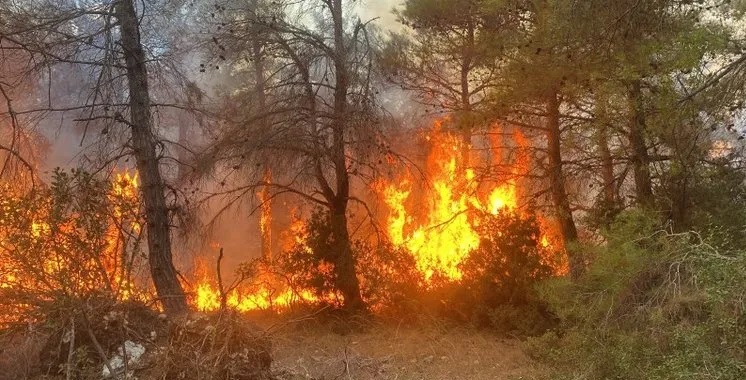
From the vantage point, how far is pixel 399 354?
10570 mm

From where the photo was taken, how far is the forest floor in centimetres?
909

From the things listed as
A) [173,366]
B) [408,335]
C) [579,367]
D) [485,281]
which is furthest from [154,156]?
[579,367]

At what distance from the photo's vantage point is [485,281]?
11984mm

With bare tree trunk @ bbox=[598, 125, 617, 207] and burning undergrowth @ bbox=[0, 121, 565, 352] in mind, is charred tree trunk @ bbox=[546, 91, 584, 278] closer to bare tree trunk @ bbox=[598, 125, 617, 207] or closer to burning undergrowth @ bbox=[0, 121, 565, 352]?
burning undergrowth @ bbox=[0, 121, 565, 352]

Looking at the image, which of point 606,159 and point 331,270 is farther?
point 331,270

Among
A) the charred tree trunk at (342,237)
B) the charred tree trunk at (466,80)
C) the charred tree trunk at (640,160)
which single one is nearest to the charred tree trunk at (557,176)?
the charred tree trunk at (640,160)

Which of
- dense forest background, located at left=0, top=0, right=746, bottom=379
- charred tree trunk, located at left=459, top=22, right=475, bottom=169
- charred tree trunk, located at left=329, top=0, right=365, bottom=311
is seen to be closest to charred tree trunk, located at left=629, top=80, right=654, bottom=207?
dense forest background, located at left=0, top=0, right=746, bottom=379

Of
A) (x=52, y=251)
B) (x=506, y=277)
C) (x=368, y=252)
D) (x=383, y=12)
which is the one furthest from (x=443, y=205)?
(x=52, y=251)

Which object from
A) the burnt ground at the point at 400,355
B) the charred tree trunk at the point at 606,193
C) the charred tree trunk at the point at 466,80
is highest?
the charred tree trunk at the point at 466,80

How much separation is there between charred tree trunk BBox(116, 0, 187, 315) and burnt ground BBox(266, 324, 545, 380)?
2437mm

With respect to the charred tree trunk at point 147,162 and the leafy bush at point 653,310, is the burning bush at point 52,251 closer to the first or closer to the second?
the charred tree trunk at point 147,162

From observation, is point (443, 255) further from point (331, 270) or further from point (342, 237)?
point (331, 270)

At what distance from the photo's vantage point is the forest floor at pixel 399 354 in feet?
29.8

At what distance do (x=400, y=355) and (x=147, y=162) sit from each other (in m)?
5.72
